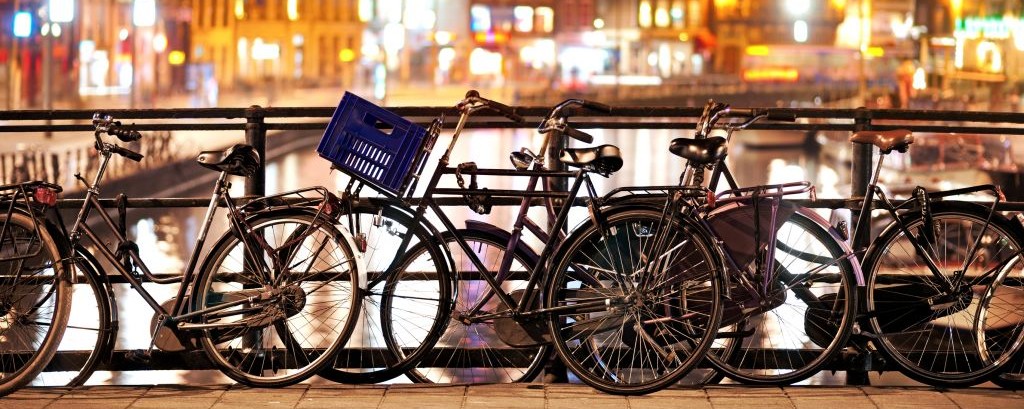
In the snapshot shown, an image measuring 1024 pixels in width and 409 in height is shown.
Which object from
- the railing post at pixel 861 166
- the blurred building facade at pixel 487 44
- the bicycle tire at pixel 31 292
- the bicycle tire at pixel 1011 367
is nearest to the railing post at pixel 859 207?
the railing post at pixel 861 166

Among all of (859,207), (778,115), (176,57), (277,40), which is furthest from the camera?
(277,40)

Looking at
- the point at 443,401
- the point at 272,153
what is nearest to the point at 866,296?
the point at 443,401

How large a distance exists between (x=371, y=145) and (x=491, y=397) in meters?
1.00

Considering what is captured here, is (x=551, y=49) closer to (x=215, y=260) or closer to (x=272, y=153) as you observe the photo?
(x=272, y=153)

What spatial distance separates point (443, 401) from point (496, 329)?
1.34 ft

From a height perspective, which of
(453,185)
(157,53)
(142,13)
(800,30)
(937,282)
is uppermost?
(800,30)

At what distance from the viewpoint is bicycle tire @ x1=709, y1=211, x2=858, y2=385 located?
4.60 metres

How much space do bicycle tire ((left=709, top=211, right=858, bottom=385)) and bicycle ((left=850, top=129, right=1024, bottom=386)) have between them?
13cm

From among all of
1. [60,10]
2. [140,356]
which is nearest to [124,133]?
[140,356]

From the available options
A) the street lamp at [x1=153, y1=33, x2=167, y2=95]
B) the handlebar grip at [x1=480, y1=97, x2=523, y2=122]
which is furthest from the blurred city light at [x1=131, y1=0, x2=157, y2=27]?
the handlebar grip at [x1=480, y1=97, x2=523, y2=122]

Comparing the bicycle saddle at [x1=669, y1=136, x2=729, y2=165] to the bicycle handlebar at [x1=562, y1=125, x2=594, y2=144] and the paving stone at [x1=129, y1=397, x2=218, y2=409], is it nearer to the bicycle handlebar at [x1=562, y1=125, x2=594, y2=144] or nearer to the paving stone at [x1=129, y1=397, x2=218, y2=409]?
the bicycle handlebar at [x1=562, y1=125, x2=594, y2=144]

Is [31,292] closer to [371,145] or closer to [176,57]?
[371,145]

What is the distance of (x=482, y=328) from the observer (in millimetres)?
4906

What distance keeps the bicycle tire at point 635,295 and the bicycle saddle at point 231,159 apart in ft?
3.96
